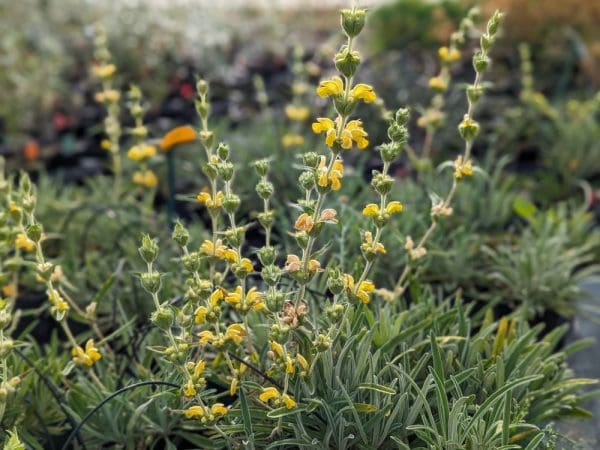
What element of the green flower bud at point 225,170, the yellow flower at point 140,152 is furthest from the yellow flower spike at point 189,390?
the yellow flower at point 140,152

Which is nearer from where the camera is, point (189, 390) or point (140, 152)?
point (189, 390)

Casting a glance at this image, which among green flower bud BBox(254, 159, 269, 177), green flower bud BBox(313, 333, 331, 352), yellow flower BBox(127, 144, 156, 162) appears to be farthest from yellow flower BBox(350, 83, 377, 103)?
yellow flower BBox(127, 144, 156, 162)

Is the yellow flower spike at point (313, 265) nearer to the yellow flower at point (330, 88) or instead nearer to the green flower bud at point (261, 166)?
the green flower bud at point (261, 166)

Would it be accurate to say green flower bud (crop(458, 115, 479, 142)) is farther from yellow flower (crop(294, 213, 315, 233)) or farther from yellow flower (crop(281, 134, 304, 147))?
yellow flower (crop(281, 134, 304, 147))

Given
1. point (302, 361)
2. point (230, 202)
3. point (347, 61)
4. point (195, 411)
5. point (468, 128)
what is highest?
point (347, 61)

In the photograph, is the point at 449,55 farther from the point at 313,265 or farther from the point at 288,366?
the point at 288,366

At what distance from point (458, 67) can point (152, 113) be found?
231 cm

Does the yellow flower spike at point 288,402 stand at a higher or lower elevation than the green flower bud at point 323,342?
lower

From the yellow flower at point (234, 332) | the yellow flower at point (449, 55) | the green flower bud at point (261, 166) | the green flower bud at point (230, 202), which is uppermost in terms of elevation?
the yellow flower at point (449, 55)

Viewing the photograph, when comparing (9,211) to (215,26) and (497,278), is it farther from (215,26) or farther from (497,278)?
(215,26)

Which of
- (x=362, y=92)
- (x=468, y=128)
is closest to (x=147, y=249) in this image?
(x=362, y=92)

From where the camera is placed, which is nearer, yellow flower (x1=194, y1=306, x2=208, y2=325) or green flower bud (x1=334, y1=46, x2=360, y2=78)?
green flower bud (x1=334, y1=46, x2=360, y2=78)

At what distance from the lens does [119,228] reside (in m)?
2.75

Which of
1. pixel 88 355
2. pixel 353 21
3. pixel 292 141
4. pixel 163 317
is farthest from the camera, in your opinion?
pixel 292 141
